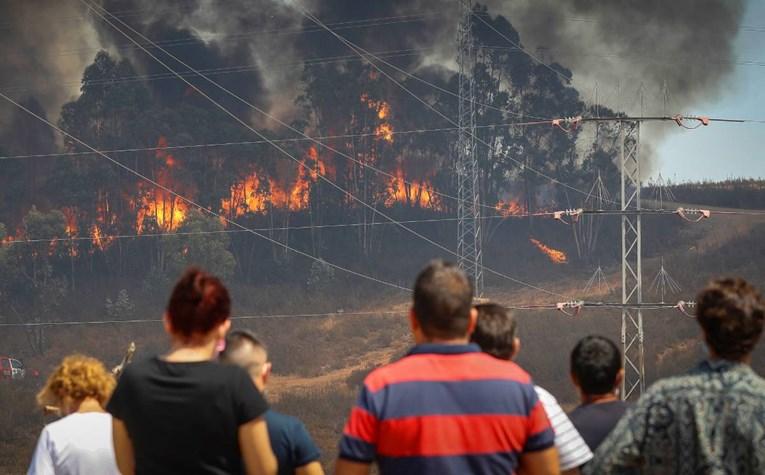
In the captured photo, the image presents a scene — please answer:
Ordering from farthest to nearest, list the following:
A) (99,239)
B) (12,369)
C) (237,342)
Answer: (99,239)
(12,369)
(237,342)

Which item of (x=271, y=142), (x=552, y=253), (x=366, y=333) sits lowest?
(x=366, y=333)

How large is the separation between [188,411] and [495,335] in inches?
63.6

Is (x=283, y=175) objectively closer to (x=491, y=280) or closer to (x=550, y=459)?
(x=491, y=280)

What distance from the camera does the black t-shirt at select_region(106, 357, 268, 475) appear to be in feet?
14.8

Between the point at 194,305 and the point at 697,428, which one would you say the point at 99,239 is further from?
the point at 697,428

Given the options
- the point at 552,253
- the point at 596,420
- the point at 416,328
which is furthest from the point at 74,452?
the point at 552,253

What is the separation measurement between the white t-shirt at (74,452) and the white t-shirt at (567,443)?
97.8 inches

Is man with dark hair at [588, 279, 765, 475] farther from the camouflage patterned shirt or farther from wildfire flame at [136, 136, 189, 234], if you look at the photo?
wildfire flame at [136, 136, 189, 234]

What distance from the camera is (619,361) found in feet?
18.3

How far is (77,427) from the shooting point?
223 inches

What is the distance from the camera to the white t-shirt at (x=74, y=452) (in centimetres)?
561

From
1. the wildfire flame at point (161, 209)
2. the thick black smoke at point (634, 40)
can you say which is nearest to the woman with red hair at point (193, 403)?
the wildfire flame at point (161, 209)

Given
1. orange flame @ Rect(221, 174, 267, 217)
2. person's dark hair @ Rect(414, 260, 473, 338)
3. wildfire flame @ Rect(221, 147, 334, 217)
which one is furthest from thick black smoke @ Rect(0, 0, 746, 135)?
person's dark hair @ Rect(414, 260, 473, 338)

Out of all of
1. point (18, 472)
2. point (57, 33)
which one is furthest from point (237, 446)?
point (57, 33)
